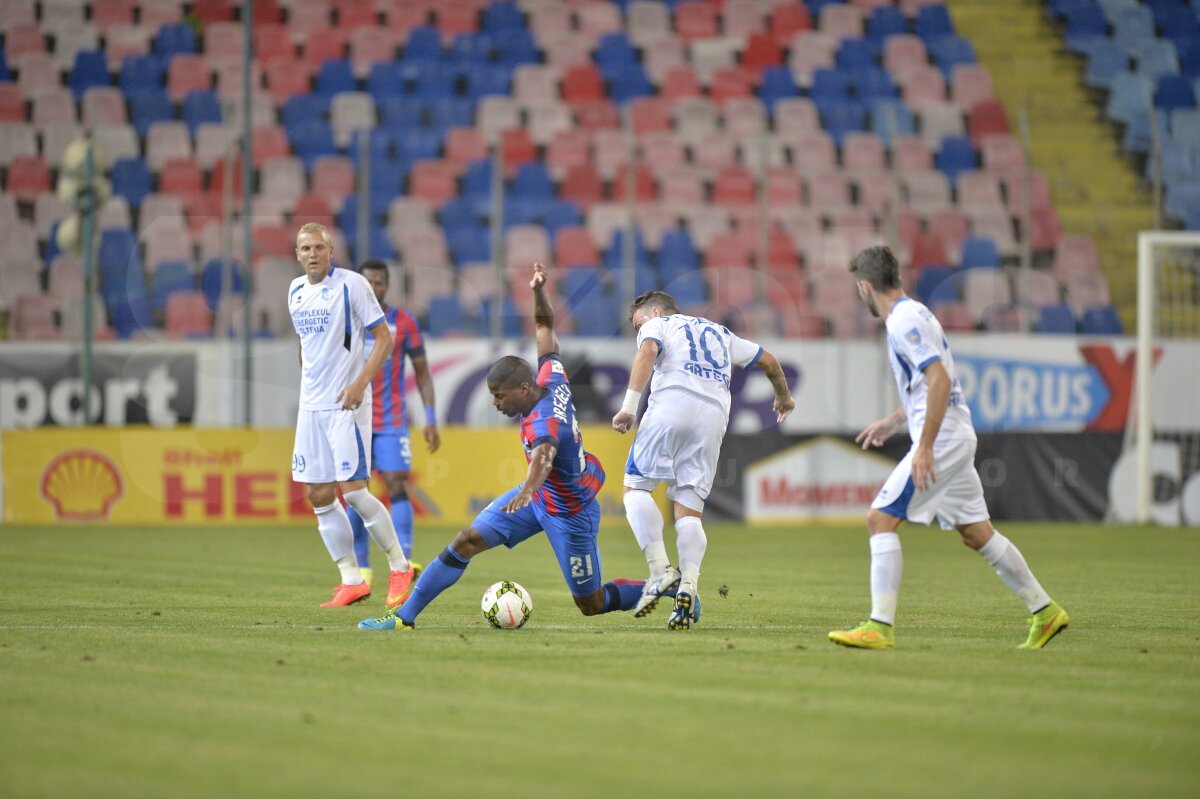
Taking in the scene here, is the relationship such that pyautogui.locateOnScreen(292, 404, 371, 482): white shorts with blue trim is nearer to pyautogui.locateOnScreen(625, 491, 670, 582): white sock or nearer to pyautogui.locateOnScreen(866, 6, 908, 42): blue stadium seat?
pyautogui.locateOnScreen(625, 491, 670, 582): white sock

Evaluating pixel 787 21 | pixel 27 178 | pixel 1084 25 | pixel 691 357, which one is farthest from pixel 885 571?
pixel 1084 25

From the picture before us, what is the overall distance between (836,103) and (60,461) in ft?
48.9

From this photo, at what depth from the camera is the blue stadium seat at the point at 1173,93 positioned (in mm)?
29312

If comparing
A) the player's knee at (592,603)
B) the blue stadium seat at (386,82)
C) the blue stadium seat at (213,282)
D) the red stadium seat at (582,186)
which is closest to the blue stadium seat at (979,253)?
the red stadium seat at (582,186)

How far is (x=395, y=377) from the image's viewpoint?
1289 cm

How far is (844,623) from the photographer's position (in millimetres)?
9859

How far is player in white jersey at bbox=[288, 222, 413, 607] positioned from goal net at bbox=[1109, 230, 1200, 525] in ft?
44.7

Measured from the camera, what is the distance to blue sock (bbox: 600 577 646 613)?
9398 mm

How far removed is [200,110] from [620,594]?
19.9m

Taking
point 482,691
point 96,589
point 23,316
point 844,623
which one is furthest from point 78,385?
point 482,691

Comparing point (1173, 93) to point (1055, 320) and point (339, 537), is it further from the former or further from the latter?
point (339, 537)

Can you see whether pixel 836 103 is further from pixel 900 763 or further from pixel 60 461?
pixel 900 763

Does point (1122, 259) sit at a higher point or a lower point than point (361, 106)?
lower

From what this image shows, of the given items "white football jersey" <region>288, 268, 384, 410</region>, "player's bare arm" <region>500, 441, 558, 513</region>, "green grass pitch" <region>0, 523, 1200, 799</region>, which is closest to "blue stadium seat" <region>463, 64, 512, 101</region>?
"green grass pitch" <region>0, 523, 1200, 799</region>
